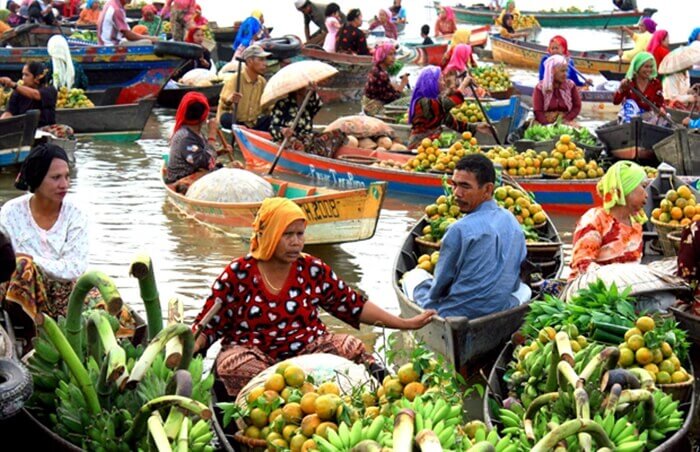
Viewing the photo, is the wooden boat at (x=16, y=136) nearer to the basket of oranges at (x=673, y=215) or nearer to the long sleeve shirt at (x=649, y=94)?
the long sleeve shirt at (x=649, y=94)

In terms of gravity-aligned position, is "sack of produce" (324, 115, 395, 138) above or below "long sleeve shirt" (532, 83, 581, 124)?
below

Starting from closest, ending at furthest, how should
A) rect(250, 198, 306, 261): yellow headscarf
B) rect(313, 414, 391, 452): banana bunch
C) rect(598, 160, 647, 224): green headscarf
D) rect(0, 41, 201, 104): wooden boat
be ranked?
rect(313, 414, 391, 452): banana bunch → rect(250, 198, 306, 261): yellow headscarf → rect(598, 160, 647, 224): green headscarf → rect(0, 41, 201, 104): wooden boat

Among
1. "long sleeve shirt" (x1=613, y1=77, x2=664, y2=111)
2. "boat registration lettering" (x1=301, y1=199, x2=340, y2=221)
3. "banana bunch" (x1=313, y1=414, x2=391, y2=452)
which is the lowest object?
"boat registration lettering" (x1=301, y1=199, x2=340, y2=221)

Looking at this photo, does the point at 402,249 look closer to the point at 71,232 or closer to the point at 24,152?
the point at 71,232

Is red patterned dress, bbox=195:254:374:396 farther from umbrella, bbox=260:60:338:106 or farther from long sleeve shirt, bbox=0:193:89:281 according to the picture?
umbrella, bbox=260:60:338:106

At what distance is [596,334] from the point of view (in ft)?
17.3

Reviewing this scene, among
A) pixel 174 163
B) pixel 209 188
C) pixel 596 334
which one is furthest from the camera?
pixel 174 163

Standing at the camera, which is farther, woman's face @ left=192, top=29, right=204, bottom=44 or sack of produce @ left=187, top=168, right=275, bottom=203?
woman's face @ left=192, top=29, right=204, bottom=44

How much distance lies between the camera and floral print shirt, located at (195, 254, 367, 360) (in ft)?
16.7

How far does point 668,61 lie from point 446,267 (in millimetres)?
8063

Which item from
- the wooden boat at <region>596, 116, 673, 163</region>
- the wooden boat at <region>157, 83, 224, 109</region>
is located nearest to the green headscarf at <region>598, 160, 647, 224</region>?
the wooden boat at <region>596, 116, 673, 163</region>

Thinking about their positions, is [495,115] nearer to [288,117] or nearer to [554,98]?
[554,98]

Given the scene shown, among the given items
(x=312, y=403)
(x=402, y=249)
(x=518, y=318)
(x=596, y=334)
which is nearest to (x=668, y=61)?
(x=402, y=249)

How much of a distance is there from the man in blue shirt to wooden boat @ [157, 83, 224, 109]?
10672 millimetres
